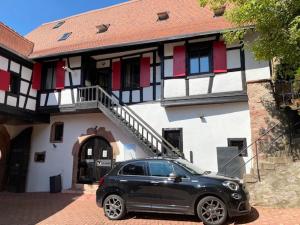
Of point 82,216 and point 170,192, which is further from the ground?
point 170,192

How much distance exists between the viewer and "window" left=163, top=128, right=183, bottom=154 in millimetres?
12927

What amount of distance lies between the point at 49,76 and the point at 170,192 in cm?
1037

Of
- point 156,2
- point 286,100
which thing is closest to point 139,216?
point 286,100

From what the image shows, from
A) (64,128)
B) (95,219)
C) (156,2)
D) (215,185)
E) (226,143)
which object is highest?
(156,2)

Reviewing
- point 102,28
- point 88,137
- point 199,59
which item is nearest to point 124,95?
point 88,137

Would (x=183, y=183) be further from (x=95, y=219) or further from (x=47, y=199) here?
(x=47, y=199)

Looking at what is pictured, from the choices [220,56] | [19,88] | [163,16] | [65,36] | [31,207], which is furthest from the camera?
[65,36]

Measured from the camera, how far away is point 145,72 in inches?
557

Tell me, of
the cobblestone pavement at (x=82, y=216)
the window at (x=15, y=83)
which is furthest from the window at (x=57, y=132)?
the cobblestone pavement at (x=82, y=216)

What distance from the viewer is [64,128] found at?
1541cm

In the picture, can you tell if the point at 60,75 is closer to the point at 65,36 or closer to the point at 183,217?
the point at 65,36

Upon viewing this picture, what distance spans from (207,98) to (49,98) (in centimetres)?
779

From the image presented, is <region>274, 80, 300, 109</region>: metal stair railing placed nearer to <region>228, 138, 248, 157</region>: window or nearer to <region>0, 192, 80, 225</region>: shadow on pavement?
<region>228, 138, 248, 157</region>: window

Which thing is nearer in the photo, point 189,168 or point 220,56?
point 189,168
